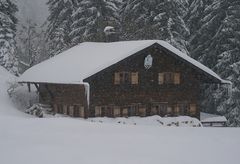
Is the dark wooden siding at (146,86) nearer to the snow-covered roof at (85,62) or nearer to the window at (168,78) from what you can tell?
the window at (168,78)

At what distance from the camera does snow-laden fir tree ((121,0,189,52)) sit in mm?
43125

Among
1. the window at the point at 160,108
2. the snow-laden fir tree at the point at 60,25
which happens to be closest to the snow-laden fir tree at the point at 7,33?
the snow-laden fir tree at the point at 60,25

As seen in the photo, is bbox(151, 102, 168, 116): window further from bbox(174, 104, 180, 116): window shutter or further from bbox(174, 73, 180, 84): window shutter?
bbox(174, 73, 180, 84): window shutter

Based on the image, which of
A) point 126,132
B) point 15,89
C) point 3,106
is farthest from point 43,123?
point 15,89

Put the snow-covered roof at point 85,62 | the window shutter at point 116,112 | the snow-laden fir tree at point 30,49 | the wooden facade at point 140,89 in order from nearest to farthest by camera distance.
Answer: the snow-covered roof at point 85,62
the wooden facade at point 140,89
the window shutter at point 116,112
the snow-laden fir tree at point 30,49

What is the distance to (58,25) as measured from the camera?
167ft

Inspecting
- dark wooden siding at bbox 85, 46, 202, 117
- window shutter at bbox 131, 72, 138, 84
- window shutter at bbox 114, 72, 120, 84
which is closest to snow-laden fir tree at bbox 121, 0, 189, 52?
dark wooden siding at bbox 85, 46, 202, 117

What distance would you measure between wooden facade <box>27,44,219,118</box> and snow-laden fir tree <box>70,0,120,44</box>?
10.5 meters

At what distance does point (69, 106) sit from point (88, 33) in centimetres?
1414

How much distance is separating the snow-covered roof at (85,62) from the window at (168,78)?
1809 millimetres

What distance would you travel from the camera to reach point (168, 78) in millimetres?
35406

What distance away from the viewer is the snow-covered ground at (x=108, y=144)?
546 inches

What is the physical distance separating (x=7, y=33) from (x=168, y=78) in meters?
18.8

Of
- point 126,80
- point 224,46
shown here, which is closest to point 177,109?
point 126,80
